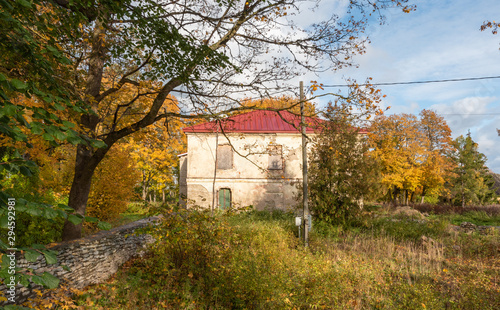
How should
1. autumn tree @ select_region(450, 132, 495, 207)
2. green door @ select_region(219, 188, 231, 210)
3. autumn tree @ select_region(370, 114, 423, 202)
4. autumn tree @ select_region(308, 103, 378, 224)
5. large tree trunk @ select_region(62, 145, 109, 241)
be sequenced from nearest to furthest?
large tree trunk @ select_region(62, 145, 109, 241)
autumn tree @ select_region(308, 103, 378, 224)
green door @ select_region(219, 188, 231, 210)
autumn tree @ select_region(370, 114, 423, 202)
autumn tree @ select_region(450, 132, 495, 207)

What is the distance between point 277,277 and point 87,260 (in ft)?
14.5

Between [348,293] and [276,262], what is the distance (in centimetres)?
189

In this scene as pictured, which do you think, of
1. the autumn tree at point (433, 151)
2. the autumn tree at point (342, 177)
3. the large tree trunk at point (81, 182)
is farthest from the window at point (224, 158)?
the autumn tree at point (433, 151)

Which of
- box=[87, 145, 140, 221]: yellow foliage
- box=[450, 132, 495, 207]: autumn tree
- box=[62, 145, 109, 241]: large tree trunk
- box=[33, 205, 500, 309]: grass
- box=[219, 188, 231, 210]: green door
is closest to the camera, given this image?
box=[33, 205, 500, 309]: grass

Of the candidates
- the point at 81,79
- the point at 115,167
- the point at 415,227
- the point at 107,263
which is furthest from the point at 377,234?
the point at 81,79

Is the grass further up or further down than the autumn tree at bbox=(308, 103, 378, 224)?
further down

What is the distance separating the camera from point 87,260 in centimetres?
628

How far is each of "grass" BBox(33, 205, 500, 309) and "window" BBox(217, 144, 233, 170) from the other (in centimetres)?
1066

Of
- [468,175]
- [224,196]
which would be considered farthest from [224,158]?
[468,175]

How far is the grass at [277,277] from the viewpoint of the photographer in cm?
543

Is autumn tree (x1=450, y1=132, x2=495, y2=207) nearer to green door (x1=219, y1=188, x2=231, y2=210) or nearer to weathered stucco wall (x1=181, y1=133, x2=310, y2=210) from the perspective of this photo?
weathered stucco wall (x1=181, y1=133, x2=310, y2=210)

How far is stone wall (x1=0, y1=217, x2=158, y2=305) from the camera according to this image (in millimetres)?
4938

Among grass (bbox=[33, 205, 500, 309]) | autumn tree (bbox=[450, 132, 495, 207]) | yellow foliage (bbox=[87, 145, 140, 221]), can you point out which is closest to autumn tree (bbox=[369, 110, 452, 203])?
autumn tree (bbox=[450, 132, 495, 207])

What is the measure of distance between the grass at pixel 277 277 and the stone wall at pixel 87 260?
0.35 metres
